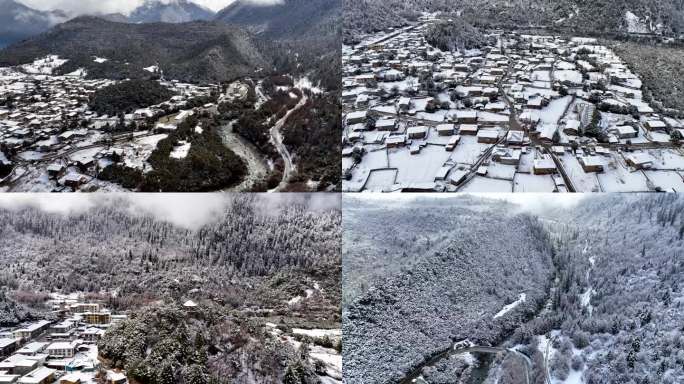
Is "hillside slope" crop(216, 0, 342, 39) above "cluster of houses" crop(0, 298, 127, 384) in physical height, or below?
above

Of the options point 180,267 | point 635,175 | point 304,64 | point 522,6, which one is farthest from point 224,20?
point 635,175

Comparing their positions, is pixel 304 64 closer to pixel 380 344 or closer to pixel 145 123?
pixel 145 123

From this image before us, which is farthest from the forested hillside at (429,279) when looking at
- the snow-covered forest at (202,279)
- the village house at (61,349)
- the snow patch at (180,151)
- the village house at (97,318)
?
the village house at (61,349)

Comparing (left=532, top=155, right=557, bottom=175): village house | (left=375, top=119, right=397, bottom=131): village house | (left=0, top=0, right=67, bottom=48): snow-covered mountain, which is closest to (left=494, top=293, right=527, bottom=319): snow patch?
(left=532, top=155, right=557, bottom=175): village house

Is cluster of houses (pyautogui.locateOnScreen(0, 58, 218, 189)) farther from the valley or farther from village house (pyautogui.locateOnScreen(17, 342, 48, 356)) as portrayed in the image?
village house (pyautogui.locateOnScreen(17, 342, 48, 356))

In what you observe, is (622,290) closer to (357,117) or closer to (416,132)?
(416,132)

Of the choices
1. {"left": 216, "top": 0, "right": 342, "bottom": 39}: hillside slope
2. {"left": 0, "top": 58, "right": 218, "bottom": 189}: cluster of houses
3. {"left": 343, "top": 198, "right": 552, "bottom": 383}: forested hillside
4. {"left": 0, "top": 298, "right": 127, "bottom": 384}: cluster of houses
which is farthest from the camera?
{"left": 216, "top": 0, "right": 342, "bottom": 39}: hillside slope

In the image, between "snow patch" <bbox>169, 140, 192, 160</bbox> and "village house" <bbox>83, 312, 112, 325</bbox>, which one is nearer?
"snow patch" <bbox>169, 140, 192, 160</bbox>
